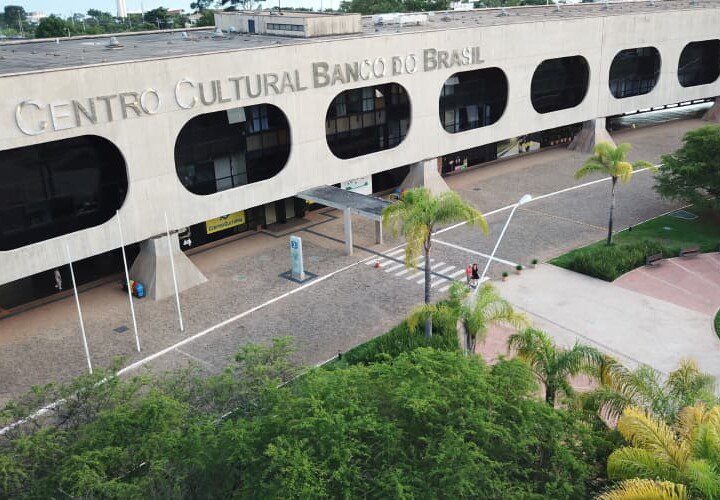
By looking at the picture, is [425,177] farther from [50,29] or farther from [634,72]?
[50,29]

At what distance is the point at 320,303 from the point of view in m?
34.4

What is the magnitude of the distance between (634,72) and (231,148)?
3975cm

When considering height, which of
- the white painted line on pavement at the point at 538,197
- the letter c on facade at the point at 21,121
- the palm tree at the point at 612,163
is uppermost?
the letter c on facade at the point at 21,121

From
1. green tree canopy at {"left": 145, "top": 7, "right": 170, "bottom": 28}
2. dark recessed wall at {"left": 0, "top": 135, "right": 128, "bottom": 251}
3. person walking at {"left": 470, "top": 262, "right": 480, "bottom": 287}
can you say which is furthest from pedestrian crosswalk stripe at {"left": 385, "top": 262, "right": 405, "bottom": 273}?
green tree canopy at {"left": 145, "top": 7, "right": 170, "bottom": 28}

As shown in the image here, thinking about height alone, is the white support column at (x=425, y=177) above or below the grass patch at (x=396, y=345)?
above

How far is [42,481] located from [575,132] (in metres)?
56.4

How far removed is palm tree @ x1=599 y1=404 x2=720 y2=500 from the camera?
1309 cm

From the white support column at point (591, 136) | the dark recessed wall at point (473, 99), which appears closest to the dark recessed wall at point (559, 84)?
the white support column at point (591, 136)

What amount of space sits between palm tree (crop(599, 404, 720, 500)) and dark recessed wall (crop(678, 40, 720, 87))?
58.4 metres

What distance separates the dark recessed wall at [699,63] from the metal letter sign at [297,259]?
4655 centimetres

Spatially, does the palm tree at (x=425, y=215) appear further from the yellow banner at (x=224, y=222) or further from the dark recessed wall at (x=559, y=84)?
the dark recessed wall at (x=559, y=84)

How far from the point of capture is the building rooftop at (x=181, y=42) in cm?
3666

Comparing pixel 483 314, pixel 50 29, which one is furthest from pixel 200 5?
pixel 483 314

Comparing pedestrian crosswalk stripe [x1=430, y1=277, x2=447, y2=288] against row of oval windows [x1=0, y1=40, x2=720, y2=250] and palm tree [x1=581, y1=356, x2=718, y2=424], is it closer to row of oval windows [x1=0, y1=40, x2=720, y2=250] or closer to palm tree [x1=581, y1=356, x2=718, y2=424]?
row of oval windows [x1=0, y1=40, x2=720, y2=250]
